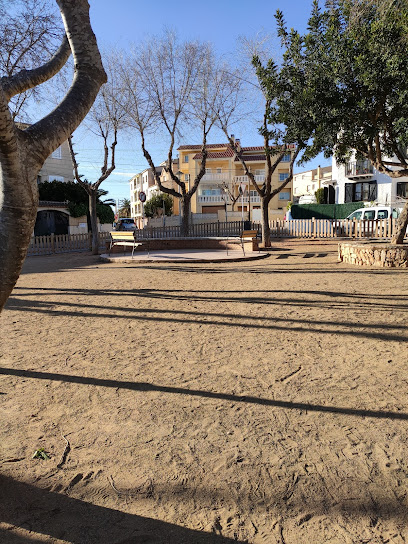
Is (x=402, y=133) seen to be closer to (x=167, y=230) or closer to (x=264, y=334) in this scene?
(x=264, y=334)

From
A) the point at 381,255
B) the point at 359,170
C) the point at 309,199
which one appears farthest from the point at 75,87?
the point at 309,199

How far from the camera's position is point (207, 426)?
288 cm

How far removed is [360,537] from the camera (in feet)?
6.12

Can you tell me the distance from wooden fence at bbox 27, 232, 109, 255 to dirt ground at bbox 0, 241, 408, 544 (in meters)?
14.6

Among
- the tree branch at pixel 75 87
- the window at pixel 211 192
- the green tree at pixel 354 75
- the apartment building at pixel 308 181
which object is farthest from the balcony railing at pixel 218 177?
the tree branch at pixel 75 87

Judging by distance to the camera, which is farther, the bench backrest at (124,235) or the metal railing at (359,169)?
the metal railing at (359,169)

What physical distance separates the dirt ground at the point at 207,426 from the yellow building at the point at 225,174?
43464mm

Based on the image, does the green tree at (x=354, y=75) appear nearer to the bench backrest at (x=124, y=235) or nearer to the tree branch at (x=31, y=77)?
the bench backrest at (x=124, y=235)

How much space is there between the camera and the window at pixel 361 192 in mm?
34781

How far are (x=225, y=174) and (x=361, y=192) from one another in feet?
60.4

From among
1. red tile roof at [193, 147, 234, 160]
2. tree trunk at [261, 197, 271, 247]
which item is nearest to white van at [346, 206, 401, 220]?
tree trunk at [261, 197, 271, 247]

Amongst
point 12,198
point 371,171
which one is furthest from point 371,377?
point 371,171

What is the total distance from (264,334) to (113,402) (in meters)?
2.30

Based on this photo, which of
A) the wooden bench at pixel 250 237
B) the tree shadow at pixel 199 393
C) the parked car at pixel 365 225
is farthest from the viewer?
the parked car at pixel 365 225
